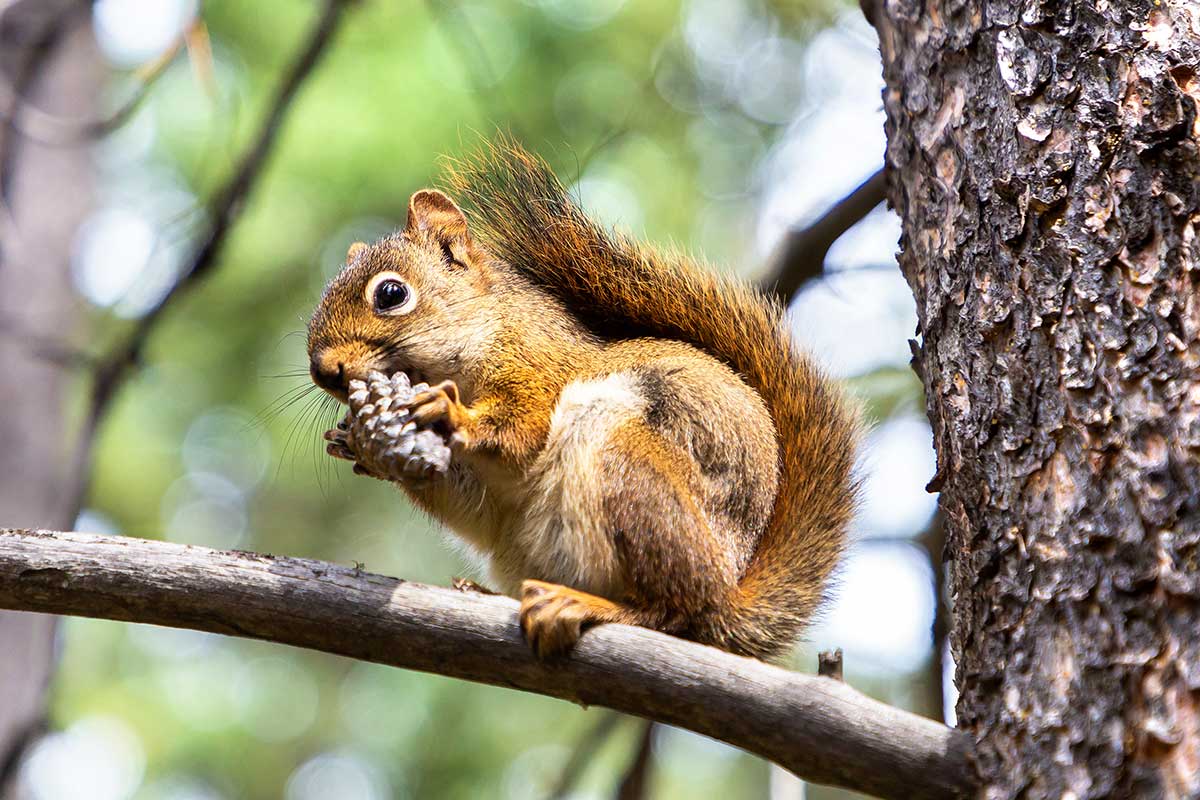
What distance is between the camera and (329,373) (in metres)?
2.58

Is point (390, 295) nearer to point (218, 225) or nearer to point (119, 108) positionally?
point (218, 225)

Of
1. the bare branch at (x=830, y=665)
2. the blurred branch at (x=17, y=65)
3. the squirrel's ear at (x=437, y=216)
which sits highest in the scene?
the blurred branch at (x=17, y=65)

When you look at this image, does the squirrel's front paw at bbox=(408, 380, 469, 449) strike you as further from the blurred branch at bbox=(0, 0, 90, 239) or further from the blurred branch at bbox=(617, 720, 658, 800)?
the blurred branch at bbox=(0, 0, 90, 239)

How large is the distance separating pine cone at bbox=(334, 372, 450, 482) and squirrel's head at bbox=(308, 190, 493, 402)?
279mm

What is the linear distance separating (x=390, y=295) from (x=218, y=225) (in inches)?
23.9

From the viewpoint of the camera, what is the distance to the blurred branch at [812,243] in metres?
2.98

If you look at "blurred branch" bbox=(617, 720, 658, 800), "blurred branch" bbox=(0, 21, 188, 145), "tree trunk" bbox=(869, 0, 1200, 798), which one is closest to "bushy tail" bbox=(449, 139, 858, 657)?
"tree trunk" bbox=(869, 0, 1200, 798)

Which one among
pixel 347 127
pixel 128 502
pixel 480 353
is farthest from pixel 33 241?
pixel 480 353

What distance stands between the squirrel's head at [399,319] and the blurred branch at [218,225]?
1.27 feet

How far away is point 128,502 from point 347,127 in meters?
2.62

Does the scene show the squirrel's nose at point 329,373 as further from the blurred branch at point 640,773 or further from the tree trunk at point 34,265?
the tree trunk at point 34,265

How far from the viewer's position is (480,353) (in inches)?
106

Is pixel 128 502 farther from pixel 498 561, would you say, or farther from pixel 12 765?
pixel 498 561

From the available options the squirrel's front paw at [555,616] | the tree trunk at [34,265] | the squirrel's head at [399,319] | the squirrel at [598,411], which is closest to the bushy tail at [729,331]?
the squirrel at [598,411]
